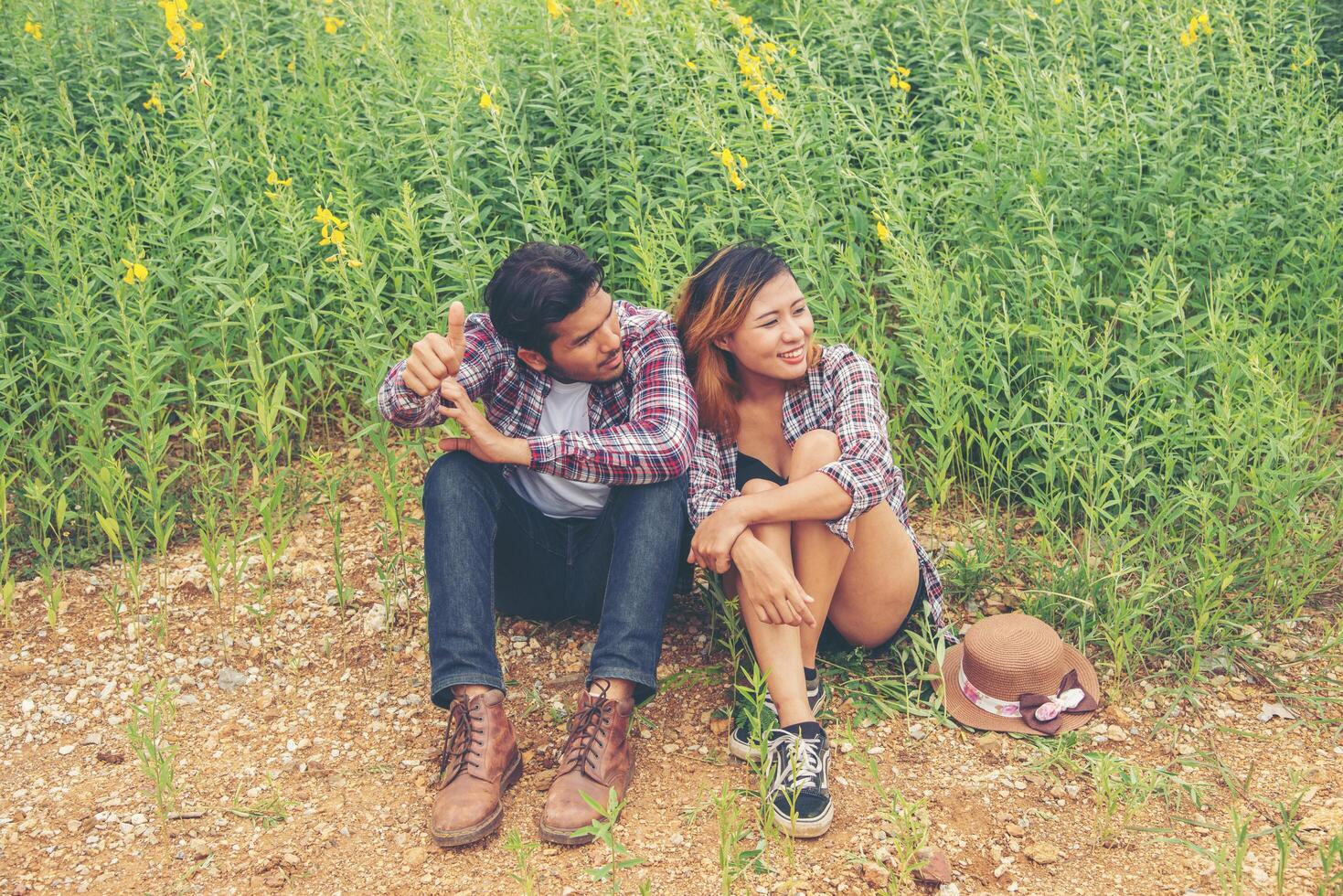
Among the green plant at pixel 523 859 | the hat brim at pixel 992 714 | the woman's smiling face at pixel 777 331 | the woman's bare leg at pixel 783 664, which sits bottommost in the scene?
the green plant at pixel 523 859

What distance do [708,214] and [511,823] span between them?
2.26m

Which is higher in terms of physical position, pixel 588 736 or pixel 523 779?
pixel 588 736

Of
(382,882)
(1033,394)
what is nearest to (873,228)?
(1033,394)

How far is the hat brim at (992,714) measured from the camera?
9.49ft

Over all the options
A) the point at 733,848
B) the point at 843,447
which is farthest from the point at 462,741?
the point at 843,447

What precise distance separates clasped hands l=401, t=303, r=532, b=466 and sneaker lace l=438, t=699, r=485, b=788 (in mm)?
608

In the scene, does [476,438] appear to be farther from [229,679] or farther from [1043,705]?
[1043,705]

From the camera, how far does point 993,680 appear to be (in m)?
2.88

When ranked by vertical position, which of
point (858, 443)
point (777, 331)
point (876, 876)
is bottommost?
point (876, 876)

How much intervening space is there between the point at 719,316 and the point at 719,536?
23.4 inches

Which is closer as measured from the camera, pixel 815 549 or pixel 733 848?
pixel 733 848

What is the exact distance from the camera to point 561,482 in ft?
10.2

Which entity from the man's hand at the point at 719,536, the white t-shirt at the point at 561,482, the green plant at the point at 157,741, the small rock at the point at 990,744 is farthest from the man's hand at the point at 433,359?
the small rock at the point at 990,744

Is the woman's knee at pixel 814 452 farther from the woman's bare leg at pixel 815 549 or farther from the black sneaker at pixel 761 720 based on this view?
the black sneaker at pixel 761 720
